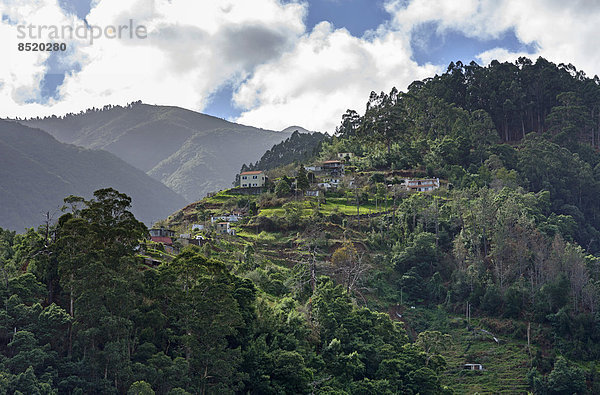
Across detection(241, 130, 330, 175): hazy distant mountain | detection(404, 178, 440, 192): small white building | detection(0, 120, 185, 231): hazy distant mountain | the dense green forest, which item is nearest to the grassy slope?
the dense green forest

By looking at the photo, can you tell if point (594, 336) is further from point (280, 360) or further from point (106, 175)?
point (106, 175)

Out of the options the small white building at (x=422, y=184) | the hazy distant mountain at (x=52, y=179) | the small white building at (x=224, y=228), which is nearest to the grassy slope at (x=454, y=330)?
the small white building at (x=224, y=228)

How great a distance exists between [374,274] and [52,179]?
334 feet

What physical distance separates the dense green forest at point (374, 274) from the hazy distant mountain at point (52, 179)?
65.2 m

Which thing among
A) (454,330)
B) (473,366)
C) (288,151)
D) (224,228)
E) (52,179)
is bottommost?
(473,366)

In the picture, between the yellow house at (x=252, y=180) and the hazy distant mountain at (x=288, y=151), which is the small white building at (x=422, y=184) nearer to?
the yellow house at (x=252, y=180)

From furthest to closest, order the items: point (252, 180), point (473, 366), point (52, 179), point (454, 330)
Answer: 1. point (52, 179)
2. point (252, 180)
3. point (454, 330)
4. point (473, 366)

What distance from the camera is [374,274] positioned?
178ft

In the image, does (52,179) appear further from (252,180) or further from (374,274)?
(374,274)

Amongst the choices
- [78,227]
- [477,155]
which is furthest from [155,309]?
[477,155]

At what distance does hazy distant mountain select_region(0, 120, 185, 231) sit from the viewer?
125 metres

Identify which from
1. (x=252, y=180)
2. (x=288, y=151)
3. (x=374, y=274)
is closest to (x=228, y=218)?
(x=252, y=180)

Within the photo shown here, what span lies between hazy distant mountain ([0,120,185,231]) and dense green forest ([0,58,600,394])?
6522 cm

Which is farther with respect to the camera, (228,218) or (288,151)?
(288,151)
